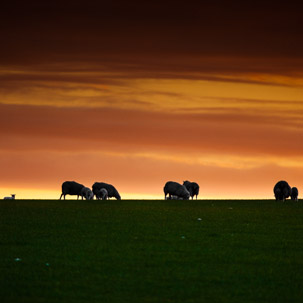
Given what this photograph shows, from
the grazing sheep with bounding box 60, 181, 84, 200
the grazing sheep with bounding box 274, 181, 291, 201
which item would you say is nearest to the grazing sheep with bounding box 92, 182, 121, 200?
the grazing sheep with bounding box 60, 181, 84, 200

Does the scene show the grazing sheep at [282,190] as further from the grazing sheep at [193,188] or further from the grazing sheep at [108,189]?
the grazing sheep at [108,189]

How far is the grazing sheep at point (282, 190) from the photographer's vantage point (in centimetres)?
7050

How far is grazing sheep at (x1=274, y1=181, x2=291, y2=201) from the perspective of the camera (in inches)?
2776

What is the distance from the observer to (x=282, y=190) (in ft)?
232
